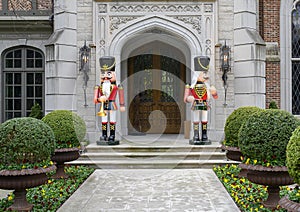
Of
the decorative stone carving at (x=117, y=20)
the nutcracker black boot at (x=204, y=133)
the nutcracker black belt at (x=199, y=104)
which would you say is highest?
the decorative stone carving at (x=117, y=20)

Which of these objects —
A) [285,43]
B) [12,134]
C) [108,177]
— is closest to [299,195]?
[12,134]

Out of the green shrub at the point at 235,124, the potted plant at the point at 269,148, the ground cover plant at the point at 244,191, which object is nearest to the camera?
the potted plant at the point at 269,148

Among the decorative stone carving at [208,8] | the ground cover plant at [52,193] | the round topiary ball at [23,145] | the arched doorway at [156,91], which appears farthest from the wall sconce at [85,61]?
the round topiary ball at [23,145]

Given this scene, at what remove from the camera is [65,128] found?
7883mm

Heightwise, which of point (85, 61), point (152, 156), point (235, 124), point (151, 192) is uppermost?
point (85, 61)

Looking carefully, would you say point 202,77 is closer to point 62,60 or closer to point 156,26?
point 156,26

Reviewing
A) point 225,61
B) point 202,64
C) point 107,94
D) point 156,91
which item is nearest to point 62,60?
point 107,94

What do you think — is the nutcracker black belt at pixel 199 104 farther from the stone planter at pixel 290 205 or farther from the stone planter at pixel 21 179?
the stone planter at pixel 290 205

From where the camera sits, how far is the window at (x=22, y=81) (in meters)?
13.9

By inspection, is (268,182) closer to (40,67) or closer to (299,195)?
(299,195)

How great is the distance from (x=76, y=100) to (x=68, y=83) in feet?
1.82

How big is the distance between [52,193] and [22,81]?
8017mm

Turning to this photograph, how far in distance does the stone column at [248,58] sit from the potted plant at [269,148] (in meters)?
5.47

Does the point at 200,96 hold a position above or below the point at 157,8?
below
